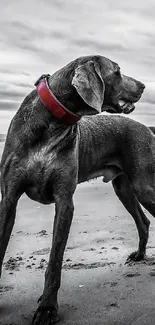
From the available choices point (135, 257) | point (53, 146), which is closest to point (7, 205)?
point (53, 146)

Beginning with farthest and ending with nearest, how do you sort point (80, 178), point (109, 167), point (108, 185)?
point (108, 185), point (109, 167), point (80, 178)

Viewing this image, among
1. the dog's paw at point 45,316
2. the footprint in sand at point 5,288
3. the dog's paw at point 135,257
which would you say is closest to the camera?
the dog's paw at point 45,316

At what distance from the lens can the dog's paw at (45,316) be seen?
3.77 m

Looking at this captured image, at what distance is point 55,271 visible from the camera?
3922 millimetres

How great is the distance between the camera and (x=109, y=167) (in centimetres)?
520

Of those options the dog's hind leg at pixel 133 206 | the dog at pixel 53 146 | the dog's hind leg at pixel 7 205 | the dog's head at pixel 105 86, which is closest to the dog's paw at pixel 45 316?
A: the dog at pixel 53 146

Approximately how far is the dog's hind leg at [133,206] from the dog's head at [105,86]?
1.21 metres

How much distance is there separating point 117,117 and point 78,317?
213 centimetres

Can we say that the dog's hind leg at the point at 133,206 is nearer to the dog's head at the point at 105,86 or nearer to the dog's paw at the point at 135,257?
the dog's paw at the point at 135,257

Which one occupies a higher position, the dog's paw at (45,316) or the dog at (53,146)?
the dog at (53,146)

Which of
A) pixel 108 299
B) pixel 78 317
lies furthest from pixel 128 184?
pixel 78 317

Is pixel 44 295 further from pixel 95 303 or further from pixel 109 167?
pixel 109 167

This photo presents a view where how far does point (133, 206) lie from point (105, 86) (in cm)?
166

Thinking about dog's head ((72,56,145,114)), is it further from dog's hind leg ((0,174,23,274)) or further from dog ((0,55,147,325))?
dog's hind leg ((0,174,23,274))
